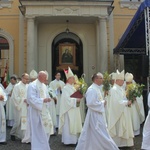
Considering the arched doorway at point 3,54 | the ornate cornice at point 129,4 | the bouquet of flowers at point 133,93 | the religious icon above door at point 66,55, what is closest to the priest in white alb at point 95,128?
the bouquet of flowers at point 133,93

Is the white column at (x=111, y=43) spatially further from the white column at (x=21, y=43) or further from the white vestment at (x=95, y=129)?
the white vestment at (x=95, y=129)

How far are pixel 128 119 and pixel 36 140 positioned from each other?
2.64m

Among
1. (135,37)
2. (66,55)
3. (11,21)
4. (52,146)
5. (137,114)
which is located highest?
(11,21)

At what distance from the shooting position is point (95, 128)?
22.6 feet

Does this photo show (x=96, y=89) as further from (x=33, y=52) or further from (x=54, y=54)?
(x=54, y=54)

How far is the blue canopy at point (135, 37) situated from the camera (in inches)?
424

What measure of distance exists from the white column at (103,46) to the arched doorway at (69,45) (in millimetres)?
2458

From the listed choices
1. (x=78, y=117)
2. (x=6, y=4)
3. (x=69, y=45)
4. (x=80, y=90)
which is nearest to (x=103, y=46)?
(x=69, y=45)

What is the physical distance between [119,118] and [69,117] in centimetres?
154

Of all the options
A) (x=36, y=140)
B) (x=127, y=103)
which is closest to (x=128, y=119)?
(x=127, y=103)

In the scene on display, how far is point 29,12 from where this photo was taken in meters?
15.5

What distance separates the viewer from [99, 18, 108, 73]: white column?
51.5 ft

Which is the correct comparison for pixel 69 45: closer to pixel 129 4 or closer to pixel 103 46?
pixel 103 46

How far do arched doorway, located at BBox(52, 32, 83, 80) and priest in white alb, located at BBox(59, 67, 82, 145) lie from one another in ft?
29.3
